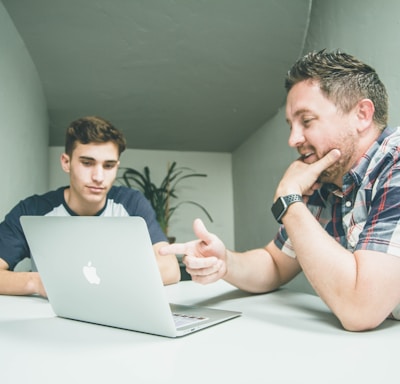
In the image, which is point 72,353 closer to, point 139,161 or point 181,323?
point 181,323

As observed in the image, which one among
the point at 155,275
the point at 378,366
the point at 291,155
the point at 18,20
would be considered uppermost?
the point at 18,20

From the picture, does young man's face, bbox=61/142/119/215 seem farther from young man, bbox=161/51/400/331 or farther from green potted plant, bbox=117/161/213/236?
green potted plant, bbox=117/161/213/236

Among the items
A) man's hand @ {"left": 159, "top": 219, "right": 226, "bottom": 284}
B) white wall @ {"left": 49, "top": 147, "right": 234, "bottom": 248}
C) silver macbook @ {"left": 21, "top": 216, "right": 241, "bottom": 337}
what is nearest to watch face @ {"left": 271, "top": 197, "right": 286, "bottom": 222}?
man's hand @ {"left": 159, "top": 219, "right": 226, "bottom": 284}

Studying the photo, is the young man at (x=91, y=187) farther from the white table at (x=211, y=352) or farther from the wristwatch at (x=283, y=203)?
the white table at (x=211, y=352)

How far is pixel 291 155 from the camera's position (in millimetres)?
2906

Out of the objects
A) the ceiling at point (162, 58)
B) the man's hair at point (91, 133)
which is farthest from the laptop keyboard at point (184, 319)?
the ceiling at point (162, 58)

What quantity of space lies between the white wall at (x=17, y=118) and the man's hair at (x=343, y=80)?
1.55 metres

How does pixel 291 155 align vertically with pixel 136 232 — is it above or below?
above

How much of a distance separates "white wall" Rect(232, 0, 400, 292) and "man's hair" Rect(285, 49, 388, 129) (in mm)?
444

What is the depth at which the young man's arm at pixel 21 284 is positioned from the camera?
53.3 inches

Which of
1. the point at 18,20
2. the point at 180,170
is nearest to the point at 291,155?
the point at 180,170

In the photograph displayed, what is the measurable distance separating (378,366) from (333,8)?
2.07 m

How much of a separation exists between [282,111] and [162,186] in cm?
133

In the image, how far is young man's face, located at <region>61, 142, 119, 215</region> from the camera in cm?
197
